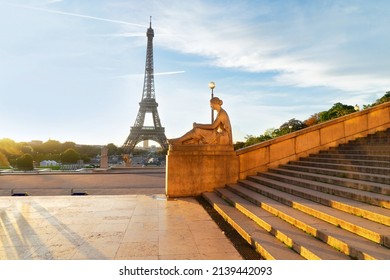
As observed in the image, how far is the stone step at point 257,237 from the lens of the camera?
12.7ft

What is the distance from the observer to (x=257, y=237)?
15.0 ft

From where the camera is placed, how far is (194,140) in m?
9.81

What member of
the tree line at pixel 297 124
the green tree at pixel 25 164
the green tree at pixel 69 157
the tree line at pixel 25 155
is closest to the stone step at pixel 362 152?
the tree line at pixel 297 124

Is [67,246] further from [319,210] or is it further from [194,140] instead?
[194,140]

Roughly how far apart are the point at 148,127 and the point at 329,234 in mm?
65949

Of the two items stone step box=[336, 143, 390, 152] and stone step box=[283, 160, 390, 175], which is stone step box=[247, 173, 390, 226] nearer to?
stone step box=[283, 160, 390, 175]

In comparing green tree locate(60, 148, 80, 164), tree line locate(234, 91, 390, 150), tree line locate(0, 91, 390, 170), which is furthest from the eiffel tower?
tree line locate(234, 91, 390, 150)

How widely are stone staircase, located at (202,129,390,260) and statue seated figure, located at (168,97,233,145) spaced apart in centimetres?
176

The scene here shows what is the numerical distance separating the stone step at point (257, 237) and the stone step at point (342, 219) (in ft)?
3.21

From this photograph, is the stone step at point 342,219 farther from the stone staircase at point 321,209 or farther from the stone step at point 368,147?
the stone step at point 368,147

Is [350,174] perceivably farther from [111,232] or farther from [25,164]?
[25,164]

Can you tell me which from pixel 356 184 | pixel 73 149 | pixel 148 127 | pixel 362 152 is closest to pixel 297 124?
pixel 148 127

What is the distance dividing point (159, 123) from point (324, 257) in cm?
6461
